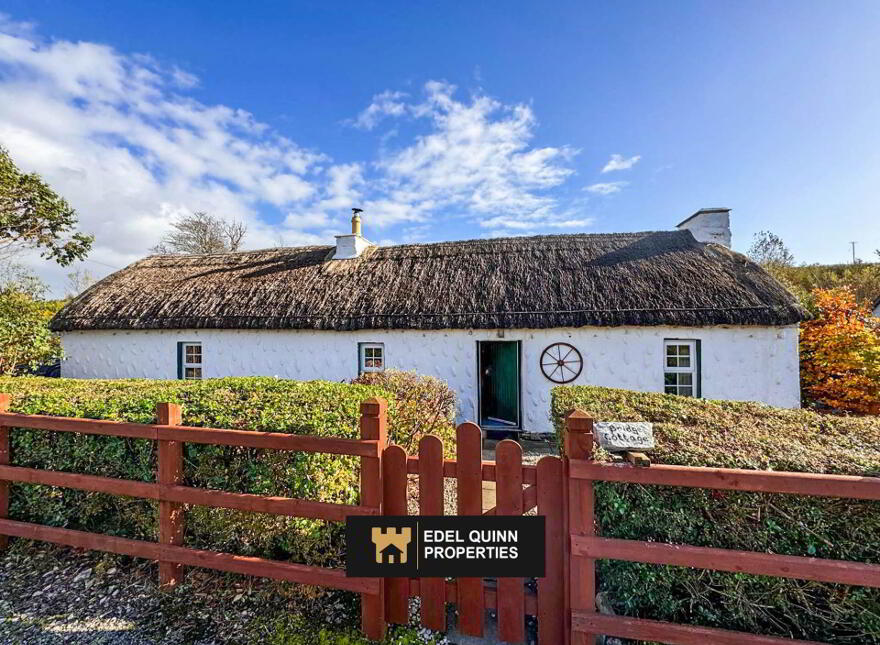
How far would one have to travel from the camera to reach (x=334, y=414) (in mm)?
3160

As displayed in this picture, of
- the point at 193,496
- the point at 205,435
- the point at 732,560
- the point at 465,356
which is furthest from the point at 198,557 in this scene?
the point at 465,356

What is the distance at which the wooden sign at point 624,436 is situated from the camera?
87.5 inches

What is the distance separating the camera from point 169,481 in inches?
111

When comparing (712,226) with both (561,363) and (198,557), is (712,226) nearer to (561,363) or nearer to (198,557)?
(561,363)

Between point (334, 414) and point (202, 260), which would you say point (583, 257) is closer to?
point (334, 414)

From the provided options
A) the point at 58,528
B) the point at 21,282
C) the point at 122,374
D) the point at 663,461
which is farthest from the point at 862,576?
the point at 21,282

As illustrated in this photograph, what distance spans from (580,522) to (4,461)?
202 inches

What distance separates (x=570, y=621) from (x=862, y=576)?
152 centimetres

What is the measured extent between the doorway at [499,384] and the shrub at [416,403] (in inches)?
90.3

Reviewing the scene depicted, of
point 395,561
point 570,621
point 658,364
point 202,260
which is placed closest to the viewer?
point 570,621

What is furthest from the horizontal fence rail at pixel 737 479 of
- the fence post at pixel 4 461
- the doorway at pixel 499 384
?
the doorway at pixel 499 384

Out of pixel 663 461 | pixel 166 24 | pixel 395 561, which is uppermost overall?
pixel 166 24

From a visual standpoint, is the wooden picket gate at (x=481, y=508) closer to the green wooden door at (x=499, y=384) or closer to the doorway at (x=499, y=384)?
the doorway at (x=499, y=384)

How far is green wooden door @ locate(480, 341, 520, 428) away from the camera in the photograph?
849 cm
